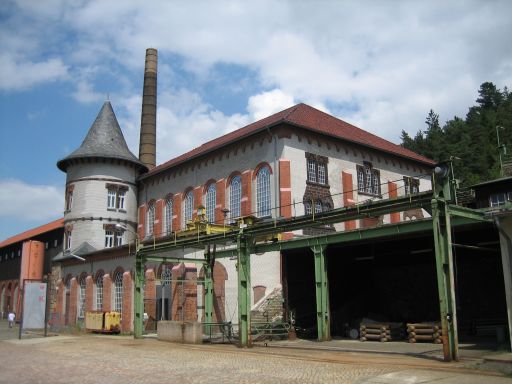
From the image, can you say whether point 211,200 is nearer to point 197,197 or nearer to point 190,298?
point 197,197

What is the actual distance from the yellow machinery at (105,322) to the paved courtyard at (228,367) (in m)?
13.5

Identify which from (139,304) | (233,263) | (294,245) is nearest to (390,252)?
(294,245)

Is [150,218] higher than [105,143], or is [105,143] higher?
[105,143]

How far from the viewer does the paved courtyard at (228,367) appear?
12.3 meters

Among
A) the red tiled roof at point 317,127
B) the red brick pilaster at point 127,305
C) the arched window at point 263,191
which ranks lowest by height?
the red brick pilaster at point 127,305

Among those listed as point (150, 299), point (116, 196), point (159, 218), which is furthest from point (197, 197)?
point (116, 196)

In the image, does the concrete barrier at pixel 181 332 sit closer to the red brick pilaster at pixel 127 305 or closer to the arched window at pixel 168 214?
the red brick pilaster at pixel 127 305

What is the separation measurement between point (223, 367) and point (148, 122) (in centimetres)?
4210

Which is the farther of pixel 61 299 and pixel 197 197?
pixel 61 299

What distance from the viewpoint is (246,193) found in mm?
34594

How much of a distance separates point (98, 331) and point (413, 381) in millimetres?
27698

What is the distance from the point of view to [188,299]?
102 feet

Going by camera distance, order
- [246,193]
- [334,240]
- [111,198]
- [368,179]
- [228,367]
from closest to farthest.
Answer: [228,367], [334,240], [246,193], [368,179], [111,198]

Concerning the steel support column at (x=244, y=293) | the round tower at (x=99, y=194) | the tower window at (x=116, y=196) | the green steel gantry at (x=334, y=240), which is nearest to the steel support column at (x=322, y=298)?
the green steel gantry at (x=334, y=240)
